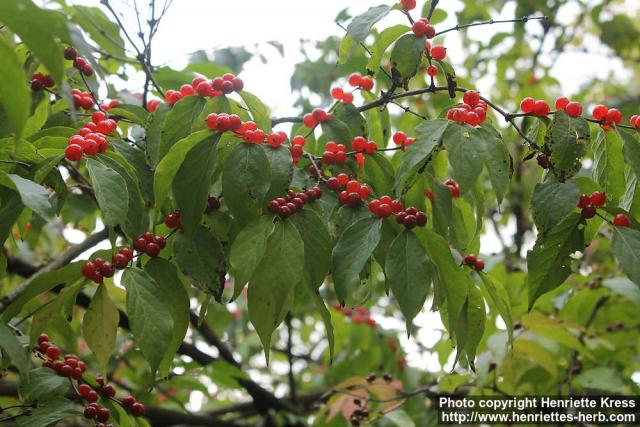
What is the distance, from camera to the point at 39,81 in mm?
2150

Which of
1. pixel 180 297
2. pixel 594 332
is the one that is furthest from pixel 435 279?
pixel 594 332

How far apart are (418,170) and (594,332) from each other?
2875 millimetres

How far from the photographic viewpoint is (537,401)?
3322 millimetres

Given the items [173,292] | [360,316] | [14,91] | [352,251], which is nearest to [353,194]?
[352,251]

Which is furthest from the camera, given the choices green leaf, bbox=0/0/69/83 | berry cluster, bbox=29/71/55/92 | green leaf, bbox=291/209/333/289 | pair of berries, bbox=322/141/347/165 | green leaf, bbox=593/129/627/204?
berry cluster, bbox=29/71/55/92

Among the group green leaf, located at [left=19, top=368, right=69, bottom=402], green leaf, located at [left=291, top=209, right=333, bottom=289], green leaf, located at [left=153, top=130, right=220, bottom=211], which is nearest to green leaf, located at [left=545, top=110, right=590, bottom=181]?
green leaf, located at [left=291, top=209, right=333, bottom=289]

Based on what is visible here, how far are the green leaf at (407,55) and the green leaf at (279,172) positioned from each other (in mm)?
438

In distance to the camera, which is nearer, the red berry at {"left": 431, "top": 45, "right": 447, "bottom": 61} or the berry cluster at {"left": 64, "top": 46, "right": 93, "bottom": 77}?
the red berry at {"left": 431, "top": 45, "right": 447, "bottom": 61}

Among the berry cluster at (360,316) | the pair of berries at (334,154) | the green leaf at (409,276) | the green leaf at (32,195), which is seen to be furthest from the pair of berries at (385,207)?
the berry cluster at (360,316)

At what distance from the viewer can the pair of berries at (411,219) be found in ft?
5.62

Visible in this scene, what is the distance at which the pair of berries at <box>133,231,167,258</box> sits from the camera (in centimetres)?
177

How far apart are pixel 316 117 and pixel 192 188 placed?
1.96ft

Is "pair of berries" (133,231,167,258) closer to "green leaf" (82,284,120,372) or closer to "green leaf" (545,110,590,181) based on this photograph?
"green leaf" (82,284,120,372)

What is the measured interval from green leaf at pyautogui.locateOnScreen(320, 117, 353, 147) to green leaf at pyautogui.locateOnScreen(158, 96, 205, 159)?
16.9 inches
